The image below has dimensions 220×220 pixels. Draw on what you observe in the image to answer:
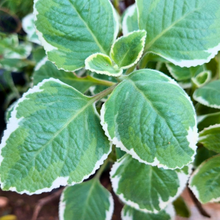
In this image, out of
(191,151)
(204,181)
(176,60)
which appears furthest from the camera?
(204,181)

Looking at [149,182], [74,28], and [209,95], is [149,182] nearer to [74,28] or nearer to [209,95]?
[209,95]

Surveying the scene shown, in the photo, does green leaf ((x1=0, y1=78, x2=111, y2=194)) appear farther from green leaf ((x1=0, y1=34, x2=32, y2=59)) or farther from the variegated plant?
green leaf ((x1=0, y1=34, x2=32, y2=59))

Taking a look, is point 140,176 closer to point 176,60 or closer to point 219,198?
point 219,198

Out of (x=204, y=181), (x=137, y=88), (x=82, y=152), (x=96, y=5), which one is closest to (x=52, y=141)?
(x=82, y=152)

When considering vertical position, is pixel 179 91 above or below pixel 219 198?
above

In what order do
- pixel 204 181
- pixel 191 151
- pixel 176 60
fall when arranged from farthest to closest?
pixel 204 181 < pixel 176 60 < pixel 191 151

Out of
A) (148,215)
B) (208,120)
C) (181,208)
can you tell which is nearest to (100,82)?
(208,120)

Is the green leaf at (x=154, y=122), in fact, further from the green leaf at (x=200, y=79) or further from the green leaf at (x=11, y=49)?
the green leaf at (x=11, y=49)

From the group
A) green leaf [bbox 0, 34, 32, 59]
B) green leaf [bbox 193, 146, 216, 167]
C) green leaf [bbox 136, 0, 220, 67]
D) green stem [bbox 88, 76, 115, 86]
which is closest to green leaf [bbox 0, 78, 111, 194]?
green stem [bbox 88, 76, 115, 86]
